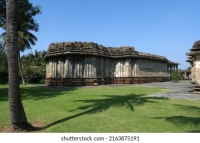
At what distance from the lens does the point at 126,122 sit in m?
6.54

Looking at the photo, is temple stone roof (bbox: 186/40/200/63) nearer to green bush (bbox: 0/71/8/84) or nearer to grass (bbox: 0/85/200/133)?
grass (bbox: 0/85/200/133)

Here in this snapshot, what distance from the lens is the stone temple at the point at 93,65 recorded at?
69.6 feet

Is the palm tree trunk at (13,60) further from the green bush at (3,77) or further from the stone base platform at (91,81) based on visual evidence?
the green bush at (3,77)

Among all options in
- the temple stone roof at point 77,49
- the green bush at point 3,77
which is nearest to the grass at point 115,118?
the temple stone roof at point 77,49

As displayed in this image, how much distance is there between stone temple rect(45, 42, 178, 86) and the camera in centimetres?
2122

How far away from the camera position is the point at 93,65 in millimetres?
21938

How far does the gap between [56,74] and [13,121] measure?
1614 cm

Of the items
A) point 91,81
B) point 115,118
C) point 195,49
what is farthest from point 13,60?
point 91,81

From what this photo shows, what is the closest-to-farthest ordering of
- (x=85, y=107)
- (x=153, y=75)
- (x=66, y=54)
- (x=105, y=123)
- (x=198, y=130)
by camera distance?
(x=198, y=130), (x=105, y=123), (x=85, y=107), (x=66, y=54), (x=153, y=75)

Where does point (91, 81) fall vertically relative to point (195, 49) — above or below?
below

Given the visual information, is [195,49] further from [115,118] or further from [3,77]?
[3,77]

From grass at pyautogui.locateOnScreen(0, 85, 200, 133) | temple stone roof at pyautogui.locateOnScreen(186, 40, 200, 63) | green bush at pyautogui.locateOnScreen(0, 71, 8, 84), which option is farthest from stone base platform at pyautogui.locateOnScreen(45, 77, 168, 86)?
grass at pyautogui.locateOnScreen(0, 85, 200, 133)
